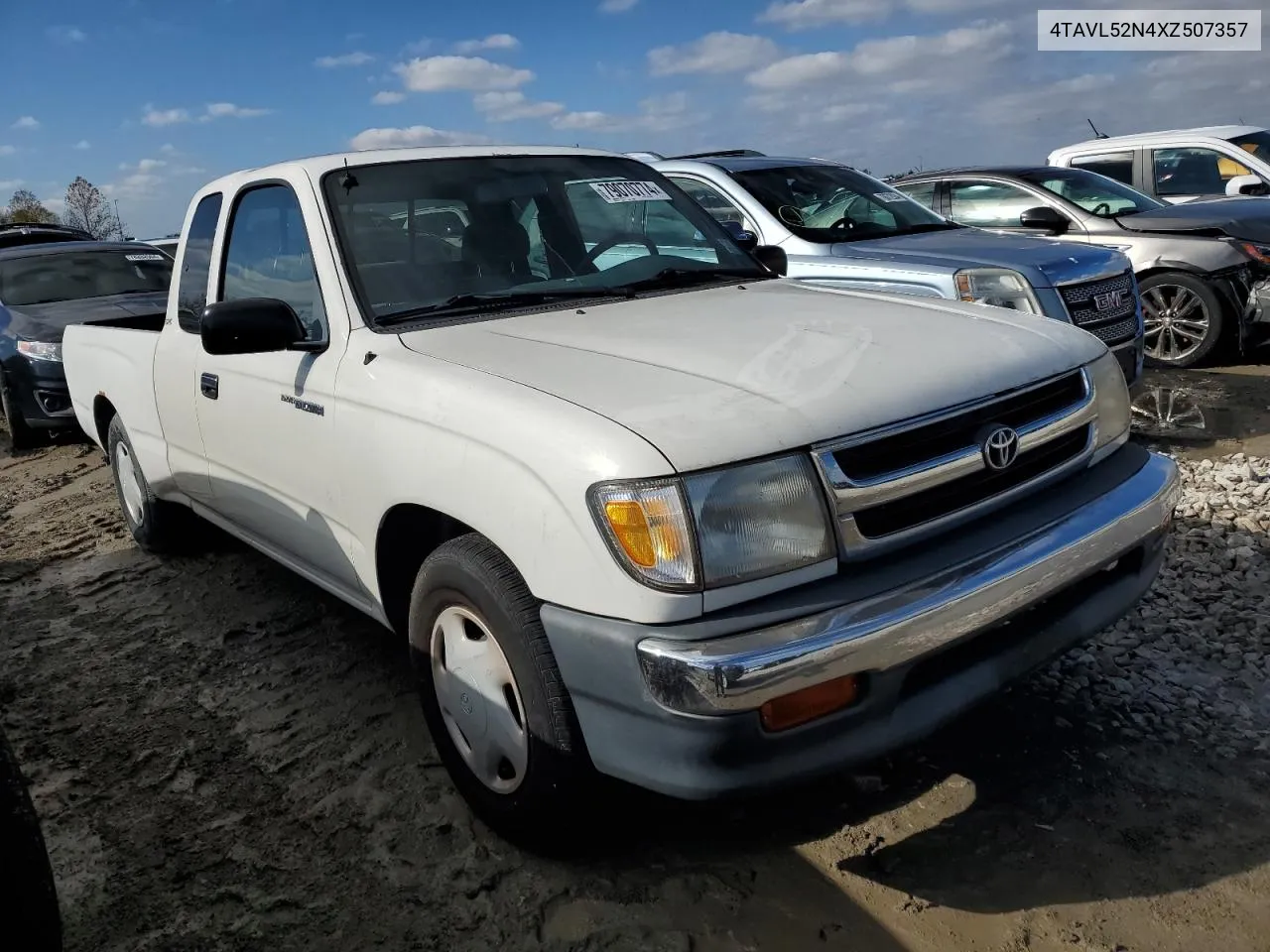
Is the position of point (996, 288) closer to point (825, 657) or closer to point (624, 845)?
point (624, 845)

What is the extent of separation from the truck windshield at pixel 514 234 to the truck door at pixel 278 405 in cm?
17

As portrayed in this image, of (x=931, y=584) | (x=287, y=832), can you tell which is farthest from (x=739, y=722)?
(x=287, y=832)

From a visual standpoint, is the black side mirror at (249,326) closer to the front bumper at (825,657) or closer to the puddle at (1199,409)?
the front bumper at (825,657)

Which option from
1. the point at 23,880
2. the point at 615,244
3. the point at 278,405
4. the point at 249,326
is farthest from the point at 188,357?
the point at 23,880

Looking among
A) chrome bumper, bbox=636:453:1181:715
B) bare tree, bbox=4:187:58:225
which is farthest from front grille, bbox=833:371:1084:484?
bare tree, bbox=4:187:58:225

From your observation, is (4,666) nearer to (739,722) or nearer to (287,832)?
(287,832)

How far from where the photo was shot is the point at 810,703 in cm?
204

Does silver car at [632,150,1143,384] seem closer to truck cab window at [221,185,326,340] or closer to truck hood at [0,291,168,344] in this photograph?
truck cab window at [221,185,326,340]

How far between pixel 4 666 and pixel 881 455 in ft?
Answer: 11.6

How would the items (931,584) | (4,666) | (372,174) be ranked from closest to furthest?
(931,584) → (372,174) → (4,666)

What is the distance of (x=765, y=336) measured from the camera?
269cm

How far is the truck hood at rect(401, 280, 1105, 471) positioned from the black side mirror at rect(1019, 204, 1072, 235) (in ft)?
16.0

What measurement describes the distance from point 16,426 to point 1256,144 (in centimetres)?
1182

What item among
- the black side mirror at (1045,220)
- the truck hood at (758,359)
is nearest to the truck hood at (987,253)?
the black side mirror at (1045,220)
